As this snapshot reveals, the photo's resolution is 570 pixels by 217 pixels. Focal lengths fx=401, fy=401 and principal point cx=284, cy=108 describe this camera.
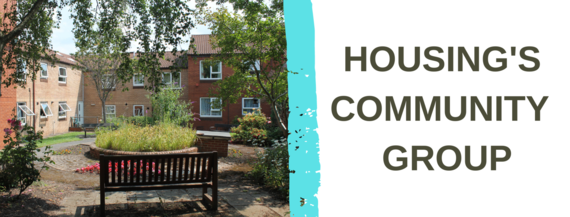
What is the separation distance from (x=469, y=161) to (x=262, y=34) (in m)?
4.62

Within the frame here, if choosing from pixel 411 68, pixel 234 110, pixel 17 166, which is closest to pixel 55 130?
pixel 234 110

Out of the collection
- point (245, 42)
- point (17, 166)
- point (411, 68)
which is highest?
point (245, 42)

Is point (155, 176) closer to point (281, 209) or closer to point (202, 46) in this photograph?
point (281, 209)

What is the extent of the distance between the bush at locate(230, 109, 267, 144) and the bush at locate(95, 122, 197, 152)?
4.69 m

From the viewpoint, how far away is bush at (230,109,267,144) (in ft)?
54.3

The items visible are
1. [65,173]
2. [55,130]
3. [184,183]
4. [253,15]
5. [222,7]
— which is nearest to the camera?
[184,183]

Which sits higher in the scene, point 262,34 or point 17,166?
point 262,34

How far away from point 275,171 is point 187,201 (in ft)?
5.72

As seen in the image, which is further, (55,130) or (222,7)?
(55,130)

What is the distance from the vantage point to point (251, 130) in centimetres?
1741

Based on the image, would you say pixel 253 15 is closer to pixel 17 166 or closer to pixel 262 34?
pixel 262 34

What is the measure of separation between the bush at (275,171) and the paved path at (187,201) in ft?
0.85

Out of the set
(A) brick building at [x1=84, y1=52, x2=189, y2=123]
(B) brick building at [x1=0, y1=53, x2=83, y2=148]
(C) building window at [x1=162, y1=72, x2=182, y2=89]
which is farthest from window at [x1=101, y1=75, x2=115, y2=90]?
(A) brick building at [x1=84, y1=52, x2=189, y2=123]

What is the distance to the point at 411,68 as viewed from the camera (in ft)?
14.8
